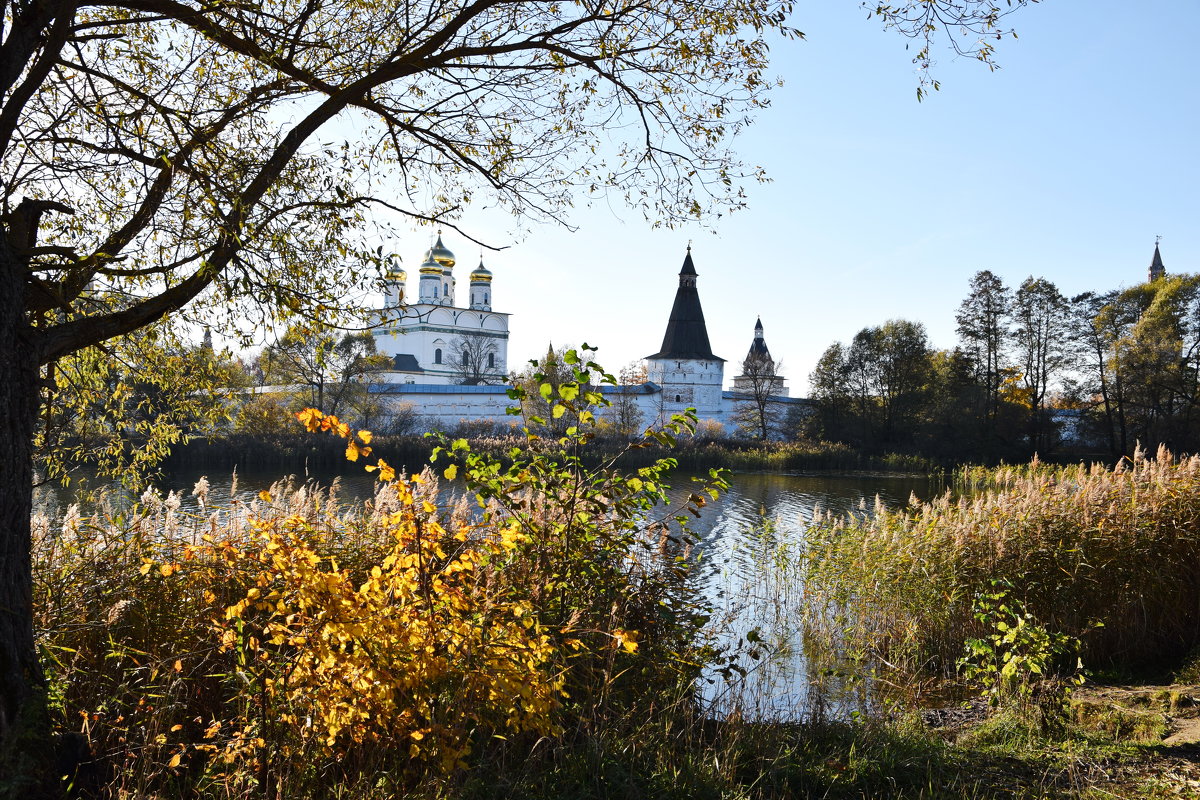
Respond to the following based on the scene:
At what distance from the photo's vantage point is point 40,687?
9.34 feet

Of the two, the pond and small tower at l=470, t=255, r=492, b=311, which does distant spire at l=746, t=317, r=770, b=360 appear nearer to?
small tower at l=470, t=255, r=492, b=311

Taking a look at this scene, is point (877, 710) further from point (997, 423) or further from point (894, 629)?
point (997, 423)

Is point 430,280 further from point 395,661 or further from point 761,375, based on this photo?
point 395,661

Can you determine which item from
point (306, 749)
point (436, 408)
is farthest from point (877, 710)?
point (436, 408)

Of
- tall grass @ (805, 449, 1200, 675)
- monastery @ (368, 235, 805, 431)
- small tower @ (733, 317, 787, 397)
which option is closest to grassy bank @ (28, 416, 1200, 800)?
tall grass @ (805, 449, 1200, 675)

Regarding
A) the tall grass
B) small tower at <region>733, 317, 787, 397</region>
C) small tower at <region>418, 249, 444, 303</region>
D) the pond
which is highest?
small tower at <region>418, 249, 444, 303</region>

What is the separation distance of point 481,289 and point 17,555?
69677mm

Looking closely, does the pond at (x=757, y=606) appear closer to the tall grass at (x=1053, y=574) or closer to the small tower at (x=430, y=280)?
the tall grass at (x=1053, y=574)

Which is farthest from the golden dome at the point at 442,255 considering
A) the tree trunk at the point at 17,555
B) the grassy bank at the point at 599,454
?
the tree trunk at the point at 17,555

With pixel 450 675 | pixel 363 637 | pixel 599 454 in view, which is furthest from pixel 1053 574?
pixel 599 454

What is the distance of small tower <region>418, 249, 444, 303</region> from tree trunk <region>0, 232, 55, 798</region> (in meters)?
64.9

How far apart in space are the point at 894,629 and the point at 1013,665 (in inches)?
83.9

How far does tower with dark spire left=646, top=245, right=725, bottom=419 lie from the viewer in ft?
169

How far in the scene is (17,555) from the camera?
113 inches
